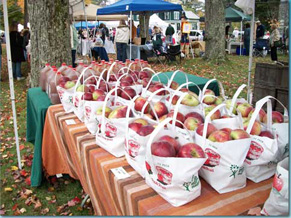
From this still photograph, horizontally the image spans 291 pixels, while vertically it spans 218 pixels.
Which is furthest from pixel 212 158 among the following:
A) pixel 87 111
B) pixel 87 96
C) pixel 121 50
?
pixel 121 50

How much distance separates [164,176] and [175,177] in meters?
0.06

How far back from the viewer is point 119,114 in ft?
6.20

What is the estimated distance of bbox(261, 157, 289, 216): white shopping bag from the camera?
1122mm

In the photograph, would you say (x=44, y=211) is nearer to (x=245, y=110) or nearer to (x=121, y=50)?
(x=245, y=110)

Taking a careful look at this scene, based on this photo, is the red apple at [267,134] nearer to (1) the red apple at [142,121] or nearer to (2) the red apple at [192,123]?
(2) the red apple at [192,123]

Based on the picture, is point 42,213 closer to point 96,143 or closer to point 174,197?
point 96,143

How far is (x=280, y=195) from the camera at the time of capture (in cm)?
115

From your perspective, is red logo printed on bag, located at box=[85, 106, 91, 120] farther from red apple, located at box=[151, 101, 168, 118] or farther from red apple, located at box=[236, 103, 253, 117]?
red apple, located at box=[236, 103, 253, 117]

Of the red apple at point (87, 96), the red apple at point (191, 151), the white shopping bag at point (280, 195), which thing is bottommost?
the white shopping bag at point (280, 195)

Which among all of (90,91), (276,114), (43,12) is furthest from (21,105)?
(276,114)

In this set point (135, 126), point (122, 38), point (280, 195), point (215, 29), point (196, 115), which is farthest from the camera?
point (215, 29)

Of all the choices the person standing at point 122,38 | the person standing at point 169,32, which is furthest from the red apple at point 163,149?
the person standing at point 169,32

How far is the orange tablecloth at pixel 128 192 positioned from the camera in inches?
51.2

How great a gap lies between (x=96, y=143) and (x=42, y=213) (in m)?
1.43
